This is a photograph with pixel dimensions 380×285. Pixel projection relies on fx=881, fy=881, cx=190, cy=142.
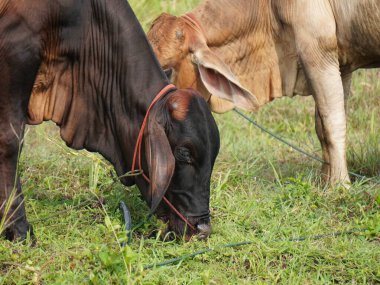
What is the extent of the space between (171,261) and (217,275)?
27cm

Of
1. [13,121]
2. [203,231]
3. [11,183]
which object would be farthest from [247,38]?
[11,183]

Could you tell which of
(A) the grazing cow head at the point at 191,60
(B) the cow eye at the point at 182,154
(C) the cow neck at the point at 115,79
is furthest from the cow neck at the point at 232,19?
(B) the cow eye at the point at 182,154

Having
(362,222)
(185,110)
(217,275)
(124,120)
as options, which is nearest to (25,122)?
(124,120)

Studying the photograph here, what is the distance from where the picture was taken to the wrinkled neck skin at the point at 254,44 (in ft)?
21.4

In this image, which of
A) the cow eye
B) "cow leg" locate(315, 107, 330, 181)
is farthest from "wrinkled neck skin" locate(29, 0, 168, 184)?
"cow leg" locate(315, 107, 330, 181)

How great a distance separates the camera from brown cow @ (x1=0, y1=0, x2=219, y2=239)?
4906 mm

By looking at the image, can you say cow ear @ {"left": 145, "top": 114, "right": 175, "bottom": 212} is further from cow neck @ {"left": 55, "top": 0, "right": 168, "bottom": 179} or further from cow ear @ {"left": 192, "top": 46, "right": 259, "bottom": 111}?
cow ear @ {"left": 192, "top": 46, "right": 259, "bottom": 111}

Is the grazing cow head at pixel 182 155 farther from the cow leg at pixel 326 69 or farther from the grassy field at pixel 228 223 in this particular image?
the cow leg at pixel 326 69

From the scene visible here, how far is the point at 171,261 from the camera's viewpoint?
15.7 feet

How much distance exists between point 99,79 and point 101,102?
0.45 ft

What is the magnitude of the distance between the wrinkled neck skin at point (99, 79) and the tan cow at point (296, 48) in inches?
38.5

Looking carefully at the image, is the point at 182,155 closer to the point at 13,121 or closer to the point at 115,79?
the point at 115,79

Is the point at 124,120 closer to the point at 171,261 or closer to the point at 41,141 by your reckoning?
the point at 171,261

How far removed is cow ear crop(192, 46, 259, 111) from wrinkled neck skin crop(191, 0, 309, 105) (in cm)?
39
